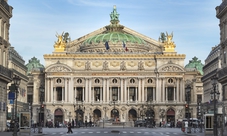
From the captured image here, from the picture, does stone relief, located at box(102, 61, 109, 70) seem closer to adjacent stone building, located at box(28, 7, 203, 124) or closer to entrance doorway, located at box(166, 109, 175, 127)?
adjacent stone building, located at box(28, 7, 203, 124)

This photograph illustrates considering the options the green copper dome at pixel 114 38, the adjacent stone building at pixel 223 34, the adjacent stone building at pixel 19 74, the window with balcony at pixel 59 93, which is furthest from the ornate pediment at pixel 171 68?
the adjacent stone building at pixel 223 34

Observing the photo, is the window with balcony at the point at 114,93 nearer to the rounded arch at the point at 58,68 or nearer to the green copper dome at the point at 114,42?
the rounded arch at the point at 58,68

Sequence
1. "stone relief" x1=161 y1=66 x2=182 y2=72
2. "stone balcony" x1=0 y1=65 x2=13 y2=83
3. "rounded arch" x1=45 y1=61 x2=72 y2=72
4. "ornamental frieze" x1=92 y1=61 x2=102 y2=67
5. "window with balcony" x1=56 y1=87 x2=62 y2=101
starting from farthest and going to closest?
"window with balcony" x1=56 y1=87 x2=62 y2=101
"ornamental frieze" x1=92 y1=61 x2=102 y2=67
"rounded arch" x1=45 y1=61 x2=72 y2=72
"stone relief" x1=161 y1=66 x2=182 y2=72
"stone balcony" x1=0 y1=65 x2=13 y2=83

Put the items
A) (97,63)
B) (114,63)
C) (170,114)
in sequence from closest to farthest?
(170,114)
(114,63)
(97,63)

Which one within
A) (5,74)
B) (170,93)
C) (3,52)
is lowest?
(170,93)

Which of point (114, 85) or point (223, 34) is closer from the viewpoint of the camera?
point (223, 34)

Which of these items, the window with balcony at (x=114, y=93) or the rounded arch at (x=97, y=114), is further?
the window with balcony at (x=114, y=93)

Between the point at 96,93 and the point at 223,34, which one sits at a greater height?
the point at 223,34

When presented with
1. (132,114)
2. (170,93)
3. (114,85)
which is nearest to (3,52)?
(114,85)

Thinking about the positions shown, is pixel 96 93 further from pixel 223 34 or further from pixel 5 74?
pixel 5 74

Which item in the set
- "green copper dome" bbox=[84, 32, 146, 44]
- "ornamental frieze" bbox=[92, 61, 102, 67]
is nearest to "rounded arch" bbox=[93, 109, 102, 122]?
"ornamental frieze" bbox=[92, 61, 102, 67]

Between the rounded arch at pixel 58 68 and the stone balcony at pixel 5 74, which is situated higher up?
the rounded arch at pixel 58 68

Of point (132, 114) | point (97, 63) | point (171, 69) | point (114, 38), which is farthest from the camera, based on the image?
point (114, 38)

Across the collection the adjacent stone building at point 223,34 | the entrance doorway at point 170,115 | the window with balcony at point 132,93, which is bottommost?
the entrance doorway at point 170,115
